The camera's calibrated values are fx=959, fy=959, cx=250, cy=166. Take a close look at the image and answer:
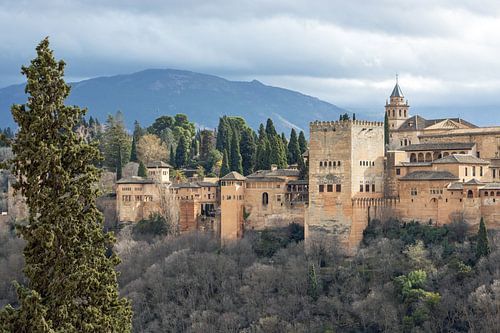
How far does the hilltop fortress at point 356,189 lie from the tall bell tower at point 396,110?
34.3 feet

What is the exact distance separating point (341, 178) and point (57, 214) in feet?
104

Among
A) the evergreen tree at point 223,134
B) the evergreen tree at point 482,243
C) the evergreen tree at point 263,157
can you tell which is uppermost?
the evergreen tree at point 223,134

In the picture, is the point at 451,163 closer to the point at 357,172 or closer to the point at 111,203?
the point at 357,172

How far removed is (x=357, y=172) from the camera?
4534 cm

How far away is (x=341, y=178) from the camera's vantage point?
45.2 metres

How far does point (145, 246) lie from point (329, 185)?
11.4 metres

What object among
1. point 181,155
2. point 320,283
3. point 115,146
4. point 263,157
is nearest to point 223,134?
point 181,155

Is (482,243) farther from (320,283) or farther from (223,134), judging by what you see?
(223,134)

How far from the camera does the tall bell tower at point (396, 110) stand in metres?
62.9

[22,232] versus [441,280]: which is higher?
[22,232]

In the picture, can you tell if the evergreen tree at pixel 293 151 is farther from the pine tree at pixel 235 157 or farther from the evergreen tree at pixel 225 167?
the evergreen tree at pixel 225 167

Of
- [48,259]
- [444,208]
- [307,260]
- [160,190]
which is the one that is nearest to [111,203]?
[160,190]

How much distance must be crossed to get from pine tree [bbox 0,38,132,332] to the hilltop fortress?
30.7 m

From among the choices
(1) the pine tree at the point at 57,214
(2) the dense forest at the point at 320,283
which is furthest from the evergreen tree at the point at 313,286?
(1) the pine tree at the point at 57,214
